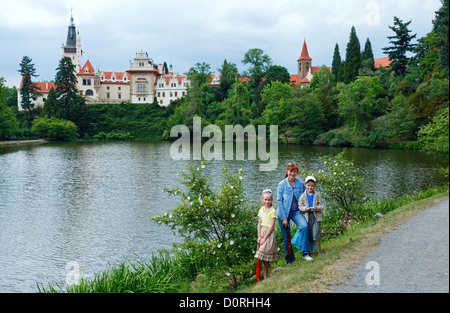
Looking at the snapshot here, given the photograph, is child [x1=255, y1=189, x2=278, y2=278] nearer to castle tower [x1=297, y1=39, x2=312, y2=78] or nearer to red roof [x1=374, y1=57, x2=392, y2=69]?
red roof [x1=374, y1=57, x2=392, y2=69]

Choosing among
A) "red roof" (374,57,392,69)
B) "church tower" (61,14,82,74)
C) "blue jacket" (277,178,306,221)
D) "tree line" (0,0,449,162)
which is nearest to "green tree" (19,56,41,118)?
"tree line" (0,0,449,162)

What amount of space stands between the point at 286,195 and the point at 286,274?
1219mm

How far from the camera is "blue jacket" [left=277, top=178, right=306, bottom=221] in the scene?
6.27 metres

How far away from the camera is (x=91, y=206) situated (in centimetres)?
1544

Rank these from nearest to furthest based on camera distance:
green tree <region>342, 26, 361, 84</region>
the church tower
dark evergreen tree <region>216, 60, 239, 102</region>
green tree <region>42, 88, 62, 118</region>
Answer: green tree <region>342, 26, 361, 84</region> < green tree <region>42, 88, 62, 118</region> < dark evergreen tree <region>216, 60, 239, 102</region> < the church tower

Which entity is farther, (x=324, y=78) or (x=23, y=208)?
(x=324, y=78)

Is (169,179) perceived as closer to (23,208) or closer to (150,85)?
(23,208)

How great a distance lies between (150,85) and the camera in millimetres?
80625

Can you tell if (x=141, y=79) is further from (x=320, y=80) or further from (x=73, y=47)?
(x=320, y=80)

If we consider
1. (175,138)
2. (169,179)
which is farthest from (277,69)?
(169,179)

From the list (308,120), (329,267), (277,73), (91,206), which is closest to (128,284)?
(329,267)

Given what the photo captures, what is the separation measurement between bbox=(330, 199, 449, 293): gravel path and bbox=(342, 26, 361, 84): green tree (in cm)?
5029
